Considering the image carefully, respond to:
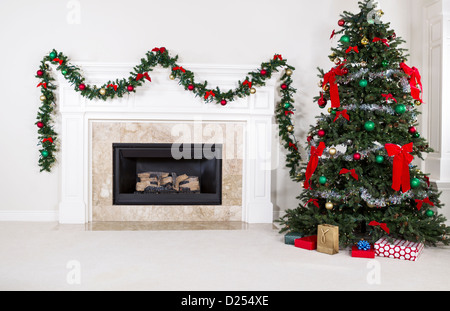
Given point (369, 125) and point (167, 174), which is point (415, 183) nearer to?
A: point (369, 125)

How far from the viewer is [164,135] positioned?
4727mm

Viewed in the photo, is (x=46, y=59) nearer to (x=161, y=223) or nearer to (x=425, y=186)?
(x=161, y=223)

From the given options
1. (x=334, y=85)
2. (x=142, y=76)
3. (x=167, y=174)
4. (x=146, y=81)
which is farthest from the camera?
(x=167, y=174)

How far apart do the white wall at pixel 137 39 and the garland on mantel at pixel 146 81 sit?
0.16 metres

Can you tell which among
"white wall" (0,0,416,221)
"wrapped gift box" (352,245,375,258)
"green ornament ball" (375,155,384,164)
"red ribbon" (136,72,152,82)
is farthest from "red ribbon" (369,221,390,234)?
"red ribbon" (136,72,152,82)

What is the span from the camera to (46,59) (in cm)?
455

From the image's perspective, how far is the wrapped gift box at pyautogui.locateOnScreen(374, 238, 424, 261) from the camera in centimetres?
332

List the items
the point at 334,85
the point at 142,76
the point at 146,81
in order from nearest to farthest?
1. the point at 334,85
2. the point at 142,76
3. the point at 146,81

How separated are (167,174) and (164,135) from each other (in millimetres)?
516

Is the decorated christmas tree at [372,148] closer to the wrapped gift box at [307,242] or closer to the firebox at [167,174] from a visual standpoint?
the wrapped gift box at [307,242]

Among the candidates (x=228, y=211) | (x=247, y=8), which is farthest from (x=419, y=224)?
(x=247, y=8)

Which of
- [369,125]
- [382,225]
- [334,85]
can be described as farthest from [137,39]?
[382,225]

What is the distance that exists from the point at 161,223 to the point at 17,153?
5.56 ft
